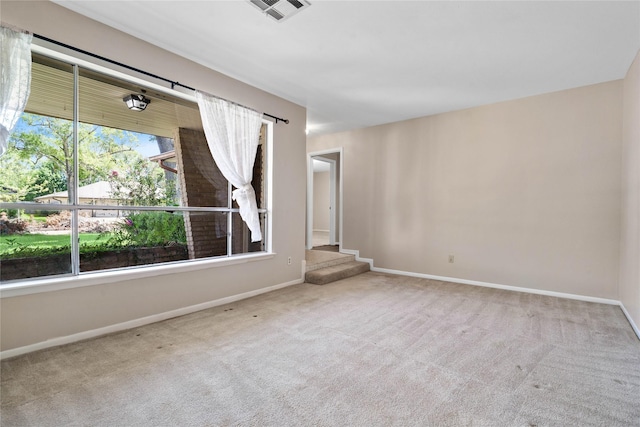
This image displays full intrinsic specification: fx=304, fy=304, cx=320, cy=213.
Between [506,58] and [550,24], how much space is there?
0.56 meters

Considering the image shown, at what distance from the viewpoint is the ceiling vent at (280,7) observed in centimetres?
223

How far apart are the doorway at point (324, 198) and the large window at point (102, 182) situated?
2.75 m

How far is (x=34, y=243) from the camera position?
2320 mm

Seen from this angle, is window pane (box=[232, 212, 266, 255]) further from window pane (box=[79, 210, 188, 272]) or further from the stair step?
the stair step

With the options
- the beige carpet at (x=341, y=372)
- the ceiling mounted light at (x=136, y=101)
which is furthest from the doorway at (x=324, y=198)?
the ceiling mounted light at (x=136, y=101)

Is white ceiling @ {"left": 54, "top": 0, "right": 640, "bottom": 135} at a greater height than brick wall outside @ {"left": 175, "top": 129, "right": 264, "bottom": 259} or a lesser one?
greater

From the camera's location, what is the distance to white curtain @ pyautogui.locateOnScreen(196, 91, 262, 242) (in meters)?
3.26

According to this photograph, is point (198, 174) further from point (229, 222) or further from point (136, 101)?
point (136, 101)

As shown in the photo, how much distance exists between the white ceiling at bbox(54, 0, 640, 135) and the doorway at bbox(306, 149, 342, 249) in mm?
2432

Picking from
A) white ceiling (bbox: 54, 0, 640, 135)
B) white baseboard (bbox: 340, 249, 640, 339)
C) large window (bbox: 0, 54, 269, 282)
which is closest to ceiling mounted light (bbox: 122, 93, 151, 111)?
large window (bbox: 0, 54, 269, 282)

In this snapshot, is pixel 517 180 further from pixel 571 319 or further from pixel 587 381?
pixel 587 381

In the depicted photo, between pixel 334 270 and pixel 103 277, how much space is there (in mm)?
3046

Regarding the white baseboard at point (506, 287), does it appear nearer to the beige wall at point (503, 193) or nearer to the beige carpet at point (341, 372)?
the beige wall at point (503, 193)

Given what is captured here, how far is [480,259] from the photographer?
14.4ft
